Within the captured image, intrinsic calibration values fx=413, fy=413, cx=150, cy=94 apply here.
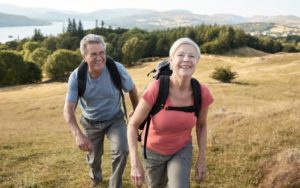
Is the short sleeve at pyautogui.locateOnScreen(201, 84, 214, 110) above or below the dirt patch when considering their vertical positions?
above

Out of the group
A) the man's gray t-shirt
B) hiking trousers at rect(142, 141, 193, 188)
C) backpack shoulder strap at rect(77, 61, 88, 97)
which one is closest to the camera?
hiking trousers at rect(142, 141, 193, 188)

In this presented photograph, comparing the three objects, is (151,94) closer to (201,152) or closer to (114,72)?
(201,152)

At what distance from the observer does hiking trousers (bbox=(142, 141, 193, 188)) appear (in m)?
5.77

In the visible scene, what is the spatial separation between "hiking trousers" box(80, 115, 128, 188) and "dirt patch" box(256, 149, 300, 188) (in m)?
2.98

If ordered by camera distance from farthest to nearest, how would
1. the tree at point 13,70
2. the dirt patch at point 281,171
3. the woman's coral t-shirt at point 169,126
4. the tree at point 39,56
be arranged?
the tree at point 39,56
the tree at point 13,70
the dirt patch at point 281,171
the woman's coral t-shirt at point 169,126

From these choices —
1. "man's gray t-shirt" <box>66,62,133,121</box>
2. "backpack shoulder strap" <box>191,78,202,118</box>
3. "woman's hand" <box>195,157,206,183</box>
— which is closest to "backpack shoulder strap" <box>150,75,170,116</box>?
"backpack shoulder strap" <box>191,78,202,118</box>

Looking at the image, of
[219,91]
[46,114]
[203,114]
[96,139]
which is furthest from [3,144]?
[219,91]

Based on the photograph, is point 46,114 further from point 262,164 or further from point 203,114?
point 203,114

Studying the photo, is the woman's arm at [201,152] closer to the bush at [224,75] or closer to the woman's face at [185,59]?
the woman's face at [185,59]

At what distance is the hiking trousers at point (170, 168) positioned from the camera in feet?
18.9

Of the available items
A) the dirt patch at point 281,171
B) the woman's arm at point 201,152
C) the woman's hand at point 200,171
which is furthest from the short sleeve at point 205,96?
the dirt patch at point 281,171

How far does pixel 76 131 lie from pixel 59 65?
297 feet

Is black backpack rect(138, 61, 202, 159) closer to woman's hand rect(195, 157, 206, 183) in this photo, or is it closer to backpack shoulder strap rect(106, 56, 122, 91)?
woman's hand rect(195, 157, 206, 183)

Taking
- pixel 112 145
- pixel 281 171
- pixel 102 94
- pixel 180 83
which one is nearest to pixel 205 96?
pixel 180 83
